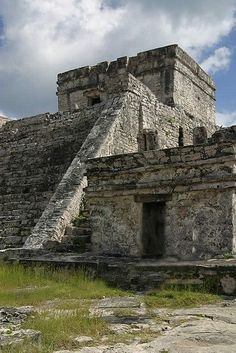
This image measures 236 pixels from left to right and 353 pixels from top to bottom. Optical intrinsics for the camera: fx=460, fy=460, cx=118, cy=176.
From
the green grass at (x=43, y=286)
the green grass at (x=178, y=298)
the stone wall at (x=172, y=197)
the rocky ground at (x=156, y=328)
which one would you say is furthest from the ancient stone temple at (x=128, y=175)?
the rocky ground at (x=156, y=328)

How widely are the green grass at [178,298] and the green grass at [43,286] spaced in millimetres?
664

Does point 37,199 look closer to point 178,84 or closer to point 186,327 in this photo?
point 186,327

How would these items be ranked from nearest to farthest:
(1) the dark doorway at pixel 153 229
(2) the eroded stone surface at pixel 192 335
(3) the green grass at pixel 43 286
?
(2) the eroded stone surface at pixel 192 335 → (3) the green grass at pixel 43 286 → (1) the dark doorway at pixel 153 229

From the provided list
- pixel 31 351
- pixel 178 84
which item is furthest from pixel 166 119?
pixel 31 351

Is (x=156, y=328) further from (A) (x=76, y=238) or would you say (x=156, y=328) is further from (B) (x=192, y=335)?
(A) (x=76, y=238)

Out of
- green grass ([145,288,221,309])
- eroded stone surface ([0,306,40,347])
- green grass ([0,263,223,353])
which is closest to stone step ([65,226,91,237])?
green grass ([0,263,223,353])

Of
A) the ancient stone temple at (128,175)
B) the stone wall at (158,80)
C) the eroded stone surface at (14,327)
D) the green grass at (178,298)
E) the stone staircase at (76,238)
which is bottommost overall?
the eroded stone surface at (14,327)

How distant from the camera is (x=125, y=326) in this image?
4.73 meters

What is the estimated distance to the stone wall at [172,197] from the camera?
820 cm

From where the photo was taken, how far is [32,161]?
46.5ft

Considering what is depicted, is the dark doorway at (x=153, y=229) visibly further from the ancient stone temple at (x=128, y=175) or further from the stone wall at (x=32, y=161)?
the stone wall at (x=32, y=161)

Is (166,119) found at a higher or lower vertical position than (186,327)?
higher

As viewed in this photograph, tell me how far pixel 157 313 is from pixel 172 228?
3.38 metres

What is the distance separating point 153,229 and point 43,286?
289cm
